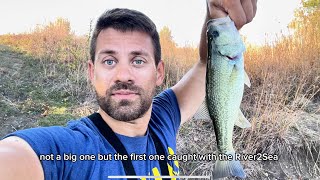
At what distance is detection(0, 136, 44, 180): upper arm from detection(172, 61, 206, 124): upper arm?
2.86 ft

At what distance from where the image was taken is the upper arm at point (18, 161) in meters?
0.99

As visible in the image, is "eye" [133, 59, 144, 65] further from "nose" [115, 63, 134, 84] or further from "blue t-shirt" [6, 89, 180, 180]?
"blue t-shirt" [6, 89, 180, 180]

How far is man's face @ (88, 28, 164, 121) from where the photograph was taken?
138 centimetres

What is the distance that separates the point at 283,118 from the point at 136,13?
2641mm

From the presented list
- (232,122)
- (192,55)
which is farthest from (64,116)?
(232,122)

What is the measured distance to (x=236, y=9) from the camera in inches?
50.4

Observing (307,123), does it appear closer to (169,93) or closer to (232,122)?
(169,93)

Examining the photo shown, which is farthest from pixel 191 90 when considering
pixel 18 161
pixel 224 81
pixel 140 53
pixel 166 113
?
pixel 18 161

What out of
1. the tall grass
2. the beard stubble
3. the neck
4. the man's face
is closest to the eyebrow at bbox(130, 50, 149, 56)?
the man's face

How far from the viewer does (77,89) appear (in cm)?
484

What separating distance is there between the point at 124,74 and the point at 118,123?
171mm

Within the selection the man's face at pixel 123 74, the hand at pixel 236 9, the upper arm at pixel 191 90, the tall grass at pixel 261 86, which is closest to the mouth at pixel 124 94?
the man's face at pixel 123 74

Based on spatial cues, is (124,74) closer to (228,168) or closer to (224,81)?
(224,81)

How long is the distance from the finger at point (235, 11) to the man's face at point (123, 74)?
12.5 inches
